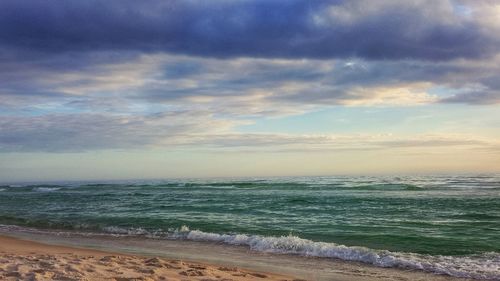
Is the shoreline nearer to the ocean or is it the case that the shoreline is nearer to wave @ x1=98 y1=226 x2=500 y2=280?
wave @ x1=98 y1=226 x2=500 y2=280

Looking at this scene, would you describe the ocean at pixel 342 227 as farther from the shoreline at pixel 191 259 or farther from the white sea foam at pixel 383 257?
the shoreline at pixel 191 259

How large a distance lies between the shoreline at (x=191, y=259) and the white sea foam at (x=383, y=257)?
0.37 meters

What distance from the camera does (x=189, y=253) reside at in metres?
11.8

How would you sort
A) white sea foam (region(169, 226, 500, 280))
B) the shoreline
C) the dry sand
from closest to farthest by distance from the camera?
the dry sand, the shoreline, white sea foam (region(169, 226, 500, 280))

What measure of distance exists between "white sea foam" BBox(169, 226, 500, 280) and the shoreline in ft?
1.21

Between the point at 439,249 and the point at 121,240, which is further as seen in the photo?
the point at 121,240

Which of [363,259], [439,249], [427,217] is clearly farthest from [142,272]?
[427,217]

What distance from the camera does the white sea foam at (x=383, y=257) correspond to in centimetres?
924

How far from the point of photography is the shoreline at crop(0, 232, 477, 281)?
28.2 ft

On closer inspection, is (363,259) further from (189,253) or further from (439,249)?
(189,253)

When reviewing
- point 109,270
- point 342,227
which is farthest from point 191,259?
point 342,227

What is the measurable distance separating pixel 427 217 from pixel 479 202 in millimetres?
7270

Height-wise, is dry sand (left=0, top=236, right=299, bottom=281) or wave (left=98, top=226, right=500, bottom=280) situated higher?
dry sand (left=0, top=236, right=299, bottom=281)

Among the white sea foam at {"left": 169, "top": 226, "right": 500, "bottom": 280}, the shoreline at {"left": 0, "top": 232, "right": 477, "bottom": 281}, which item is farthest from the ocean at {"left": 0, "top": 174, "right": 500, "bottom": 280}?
the shoreline at {"left": 0, "top": 232, "right": 477, "bottom": 281}
